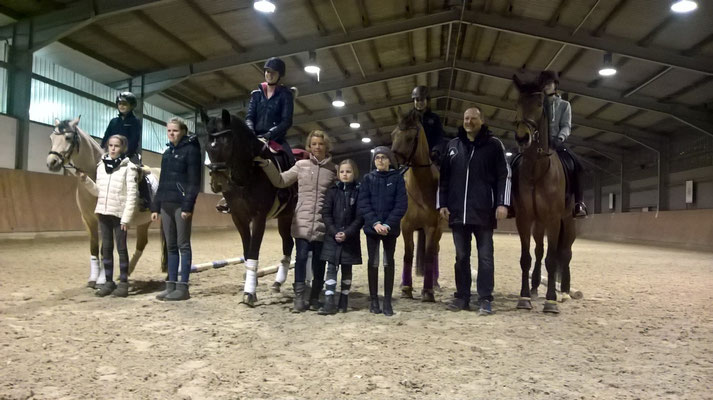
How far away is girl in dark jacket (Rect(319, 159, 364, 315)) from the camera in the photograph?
4379 mm

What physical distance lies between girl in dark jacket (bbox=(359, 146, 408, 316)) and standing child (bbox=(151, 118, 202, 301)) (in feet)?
6.09

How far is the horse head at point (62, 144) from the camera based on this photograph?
16.1ft

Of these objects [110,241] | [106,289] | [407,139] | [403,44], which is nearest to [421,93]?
[407,139]

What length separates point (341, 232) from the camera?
4344 millimetres

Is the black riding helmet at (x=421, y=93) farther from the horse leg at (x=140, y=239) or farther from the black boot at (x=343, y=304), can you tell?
the horse leg at (x=140, y=239)

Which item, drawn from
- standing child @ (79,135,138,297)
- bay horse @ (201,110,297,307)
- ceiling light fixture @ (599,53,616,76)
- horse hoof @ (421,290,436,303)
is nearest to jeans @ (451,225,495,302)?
horse hoof @ (421,290,436,303)

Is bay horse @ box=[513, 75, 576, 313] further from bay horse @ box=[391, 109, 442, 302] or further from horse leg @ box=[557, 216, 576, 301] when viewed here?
bay horse @ box=[391, 109, 442, 302]

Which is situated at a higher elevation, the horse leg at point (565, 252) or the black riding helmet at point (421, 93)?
the black riding helmet at point (421, 93)

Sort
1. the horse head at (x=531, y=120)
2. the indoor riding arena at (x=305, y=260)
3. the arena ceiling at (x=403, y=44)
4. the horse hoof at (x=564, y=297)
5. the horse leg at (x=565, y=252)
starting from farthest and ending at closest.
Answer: the arena ceiling at (x=403, y=44)
the horse leg at (x=565, y=252)
the horse hoof at (x=564, y=297)
the horse head at (x=531, y=120)
the indoor riding arena at (x=305, y=260)

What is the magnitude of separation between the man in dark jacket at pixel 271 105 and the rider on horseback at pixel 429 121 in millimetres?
1572

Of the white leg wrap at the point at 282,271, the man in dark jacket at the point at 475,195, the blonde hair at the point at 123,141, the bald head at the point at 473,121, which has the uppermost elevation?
the bald head at the point at 473,121

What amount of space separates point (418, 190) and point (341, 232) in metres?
1.36

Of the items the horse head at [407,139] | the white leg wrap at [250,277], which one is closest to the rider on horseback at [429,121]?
the horse head at [407,139]

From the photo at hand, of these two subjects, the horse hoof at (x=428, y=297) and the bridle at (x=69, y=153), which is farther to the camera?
the horse hoof at (x=428, y=297)
